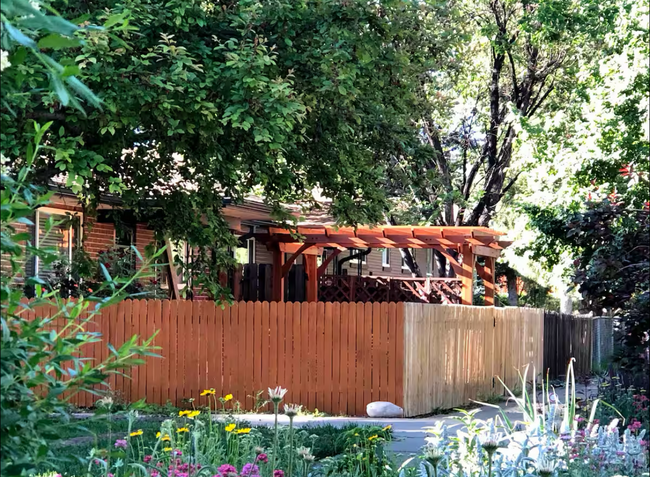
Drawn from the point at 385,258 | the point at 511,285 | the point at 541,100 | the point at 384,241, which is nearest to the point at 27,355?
the point at 384,241

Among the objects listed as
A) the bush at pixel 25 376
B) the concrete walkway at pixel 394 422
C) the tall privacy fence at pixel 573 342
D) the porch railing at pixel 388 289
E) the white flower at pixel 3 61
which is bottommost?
the concrete walkway at pixel 394 422

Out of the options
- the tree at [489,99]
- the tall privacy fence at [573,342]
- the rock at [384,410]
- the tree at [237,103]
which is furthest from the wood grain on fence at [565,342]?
the tree at [237,103]

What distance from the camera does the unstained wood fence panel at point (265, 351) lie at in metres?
13.9

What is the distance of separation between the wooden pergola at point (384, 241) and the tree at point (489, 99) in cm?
305

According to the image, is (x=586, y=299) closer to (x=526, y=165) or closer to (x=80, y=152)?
(x=80, y=152)

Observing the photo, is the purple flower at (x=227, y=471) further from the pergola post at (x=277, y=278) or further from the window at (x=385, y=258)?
the window at (x=385, y=258)

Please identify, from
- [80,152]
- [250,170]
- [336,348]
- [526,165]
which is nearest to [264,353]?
[336,348]

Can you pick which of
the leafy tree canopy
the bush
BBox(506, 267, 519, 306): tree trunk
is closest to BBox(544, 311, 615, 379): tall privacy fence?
BBox(506, 267, 519, 306): tree trunk

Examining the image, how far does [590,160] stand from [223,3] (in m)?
7.25

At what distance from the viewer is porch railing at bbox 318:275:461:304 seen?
24.4 m

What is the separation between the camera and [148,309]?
571 inches

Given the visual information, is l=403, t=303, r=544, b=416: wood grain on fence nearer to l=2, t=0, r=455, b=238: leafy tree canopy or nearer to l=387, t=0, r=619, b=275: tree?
l=2, t=0, r=455, b=238: leafy tree canopy

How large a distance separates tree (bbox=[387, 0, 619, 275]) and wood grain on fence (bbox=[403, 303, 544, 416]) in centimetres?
544

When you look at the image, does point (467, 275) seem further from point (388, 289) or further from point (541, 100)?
point (541, 100)
